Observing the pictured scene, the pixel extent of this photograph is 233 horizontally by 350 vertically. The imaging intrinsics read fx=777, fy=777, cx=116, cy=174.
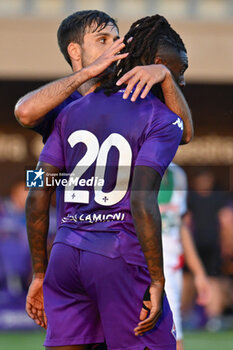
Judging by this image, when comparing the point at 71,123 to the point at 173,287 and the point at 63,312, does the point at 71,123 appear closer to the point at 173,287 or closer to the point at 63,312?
the point at 63,312

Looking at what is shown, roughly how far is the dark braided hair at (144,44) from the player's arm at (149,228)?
0.49m

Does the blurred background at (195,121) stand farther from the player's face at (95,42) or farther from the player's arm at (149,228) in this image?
the player's arm at (149,228)

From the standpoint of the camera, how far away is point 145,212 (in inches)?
127

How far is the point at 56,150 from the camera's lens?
11.7ft

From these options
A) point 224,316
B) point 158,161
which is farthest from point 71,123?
point 224,316

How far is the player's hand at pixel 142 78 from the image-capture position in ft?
11.0

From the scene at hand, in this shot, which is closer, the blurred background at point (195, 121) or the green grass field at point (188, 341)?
the green grass field at point (188, 341)

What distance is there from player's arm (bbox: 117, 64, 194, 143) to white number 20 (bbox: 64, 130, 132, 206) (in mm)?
210

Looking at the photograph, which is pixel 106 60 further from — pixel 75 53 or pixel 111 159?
pixel 75 53

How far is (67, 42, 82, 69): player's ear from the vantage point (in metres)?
4.05

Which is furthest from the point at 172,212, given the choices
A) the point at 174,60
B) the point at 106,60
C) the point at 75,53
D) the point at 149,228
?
the point at 149,228

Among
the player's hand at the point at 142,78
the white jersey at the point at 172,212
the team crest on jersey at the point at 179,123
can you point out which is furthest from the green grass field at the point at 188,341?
the player's hand at the point at 142,78

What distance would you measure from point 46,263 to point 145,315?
630 mm

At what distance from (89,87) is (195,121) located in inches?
368
